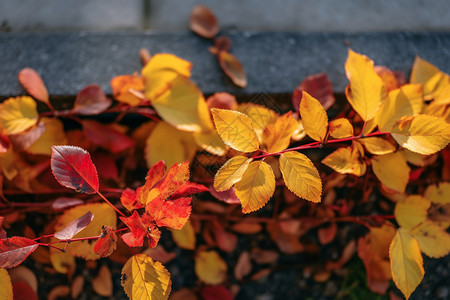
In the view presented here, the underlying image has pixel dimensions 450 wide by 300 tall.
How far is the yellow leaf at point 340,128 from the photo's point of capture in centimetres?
72

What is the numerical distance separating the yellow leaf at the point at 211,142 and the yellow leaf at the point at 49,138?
1.15ft

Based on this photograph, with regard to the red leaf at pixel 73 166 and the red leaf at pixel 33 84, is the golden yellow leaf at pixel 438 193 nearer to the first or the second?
the red leaf at pixel 73 166

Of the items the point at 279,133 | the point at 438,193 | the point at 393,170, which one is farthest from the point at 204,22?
the point at 438,193

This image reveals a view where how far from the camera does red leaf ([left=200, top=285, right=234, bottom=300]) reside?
1.08 metres

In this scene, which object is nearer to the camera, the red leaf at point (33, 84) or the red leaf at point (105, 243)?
the red leaf at point (105, 243)

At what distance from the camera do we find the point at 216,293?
1.08 m

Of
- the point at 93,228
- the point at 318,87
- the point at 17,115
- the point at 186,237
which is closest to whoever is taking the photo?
the point at 93,228

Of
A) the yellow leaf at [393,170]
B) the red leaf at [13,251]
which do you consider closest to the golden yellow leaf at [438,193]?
the yellow leaf at [393,170]

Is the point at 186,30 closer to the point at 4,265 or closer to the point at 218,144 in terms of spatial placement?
the point at 218,144

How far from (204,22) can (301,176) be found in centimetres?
67

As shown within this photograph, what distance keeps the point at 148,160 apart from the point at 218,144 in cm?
18

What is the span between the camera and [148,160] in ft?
3.05

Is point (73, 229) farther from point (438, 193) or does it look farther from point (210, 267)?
point (438, 193)

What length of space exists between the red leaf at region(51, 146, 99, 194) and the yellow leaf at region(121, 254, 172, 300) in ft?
0.53
